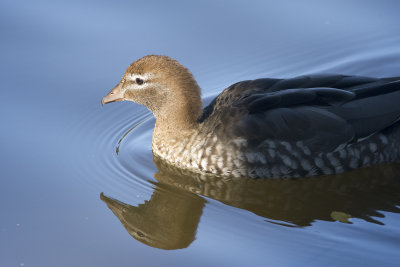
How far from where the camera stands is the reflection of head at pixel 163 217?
8.04 metres

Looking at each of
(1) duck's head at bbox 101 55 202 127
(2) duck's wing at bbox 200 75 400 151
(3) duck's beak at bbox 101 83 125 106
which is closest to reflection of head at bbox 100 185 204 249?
(2) duck's wing at bbox 200 75 400 151

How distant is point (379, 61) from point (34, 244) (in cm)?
660

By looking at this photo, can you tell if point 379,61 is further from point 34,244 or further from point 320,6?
point 34,244

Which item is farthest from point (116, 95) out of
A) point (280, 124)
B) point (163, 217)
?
point (280, 124)

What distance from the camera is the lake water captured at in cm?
779

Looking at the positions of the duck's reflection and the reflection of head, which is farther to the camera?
the duck's reflection

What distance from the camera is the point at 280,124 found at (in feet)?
29.4

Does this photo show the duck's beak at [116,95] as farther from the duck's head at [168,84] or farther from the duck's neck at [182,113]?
the duck's neck at [182,113]

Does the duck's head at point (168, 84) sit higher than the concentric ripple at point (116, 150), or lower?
higher

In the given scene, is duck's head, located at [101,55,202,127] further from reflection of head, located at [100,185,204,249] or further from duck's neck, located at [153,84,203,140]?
reflection of head, located at [100,185,204,249]

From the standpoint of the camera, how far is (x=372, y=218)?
26.7ft

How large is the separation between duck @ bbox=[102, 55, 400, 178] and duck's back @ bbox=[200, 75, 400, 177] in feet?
0.04

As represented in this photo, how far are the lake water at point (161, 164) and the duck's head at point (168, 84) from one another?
0.82 metres

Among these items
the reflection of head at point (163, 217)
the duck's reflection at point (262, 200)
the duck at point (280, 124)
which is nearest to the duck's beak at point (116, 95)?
the duck at point (280, 124)
